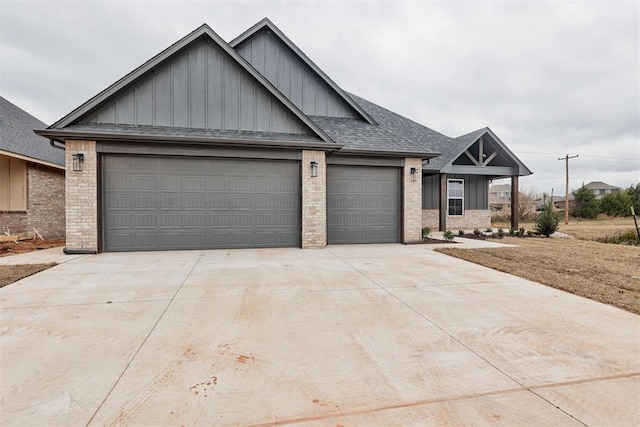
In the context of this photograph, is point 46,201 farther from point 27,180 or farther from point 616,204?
point 616,204

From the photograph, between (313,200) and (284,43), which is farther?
(284,43)

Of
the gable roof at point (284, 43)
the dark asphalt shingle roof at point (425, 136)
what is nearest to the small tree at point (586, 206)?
the dark asphalt shingle roof at point (425, 136)

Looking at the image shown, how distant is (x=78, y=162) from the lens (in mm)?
7953

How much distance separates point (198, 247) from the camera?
880cm

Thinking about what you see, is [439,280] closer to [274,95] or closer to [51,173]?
[274,95]

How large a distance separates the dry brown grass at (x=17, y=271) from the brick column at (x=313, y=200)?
6.21 m

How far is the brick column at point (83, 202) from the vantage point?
7941 millimetres

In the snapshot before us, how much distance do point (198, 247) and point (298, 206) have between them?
3266 millimetres

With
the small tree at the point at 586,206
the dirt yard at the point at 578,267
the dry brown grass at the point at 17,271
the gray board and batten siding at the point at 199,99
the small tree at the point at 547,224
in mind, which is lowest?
the dirt yard at the point at 578,267

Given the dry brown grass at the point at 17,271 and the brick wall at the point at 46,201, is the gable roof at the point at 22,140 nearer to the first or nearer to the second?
the brick wall at the point at 46,201

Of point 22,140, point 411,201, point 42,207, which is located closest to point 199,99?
point 411,201

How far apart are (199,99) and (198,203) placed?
308cm

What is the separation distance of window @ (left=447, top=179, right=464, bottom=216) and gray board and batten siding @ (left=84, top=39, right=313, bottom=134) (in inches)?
444

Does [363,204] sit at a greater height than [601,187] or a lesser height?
lesser
